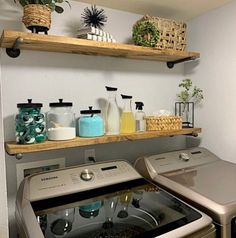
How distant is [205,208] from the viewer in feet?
3.51

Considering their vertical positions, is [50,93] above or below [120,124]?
above

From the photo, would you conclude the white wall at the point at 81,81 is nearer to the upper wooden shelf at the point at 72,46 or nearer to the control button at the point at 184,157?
the upper wooden shelf at the point at 72,46

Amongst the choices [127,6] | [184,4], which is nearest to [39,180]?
[127,6]

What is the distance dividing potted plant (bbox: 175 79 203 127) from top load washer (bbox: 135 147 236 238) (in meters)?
0.34

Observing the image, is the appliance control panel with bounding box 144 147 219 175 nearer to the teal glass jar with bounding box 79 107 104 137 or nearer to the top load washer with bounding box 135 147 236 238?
the top load washer with bounding box 135 147 236 238

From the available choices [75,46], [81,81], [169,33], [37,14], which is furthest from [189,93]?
[37,14]

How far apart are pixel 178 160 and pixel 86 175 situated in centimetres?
66

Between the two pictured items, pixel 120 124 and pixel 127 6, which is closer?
pixel 120 124

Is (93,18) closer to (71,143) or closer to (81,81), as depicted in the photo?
(81,81)

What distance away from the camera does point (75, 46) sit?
130 centimetres

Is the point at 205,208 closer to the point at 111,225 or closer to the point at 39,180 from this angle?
the point at 111,225

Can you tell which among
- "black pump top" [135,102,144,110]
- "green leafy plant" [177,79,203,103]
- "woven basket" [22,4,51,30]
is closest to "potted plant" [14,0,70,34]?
"woven basket" [22,4,51,30]

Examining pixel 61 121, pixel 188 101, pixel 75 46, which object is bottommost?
pixel 61 121

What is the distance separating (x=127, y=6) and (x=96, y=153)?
1.06 meters
